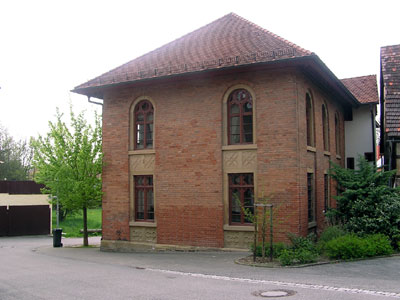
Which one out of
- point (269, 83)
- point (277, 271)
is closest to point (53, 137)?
point (269, 83)

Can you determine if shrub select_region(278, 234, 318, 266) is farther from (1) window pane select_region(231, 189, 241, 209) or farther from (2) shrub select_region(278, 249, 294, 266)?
(1) window pane select_region(231, 189, 241, 209)

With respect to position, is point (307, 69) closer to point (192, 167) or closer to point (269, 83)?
point (269, 83)

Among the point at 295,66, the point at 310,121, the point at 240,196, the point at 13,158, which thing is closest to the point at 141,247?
the point at 240,196

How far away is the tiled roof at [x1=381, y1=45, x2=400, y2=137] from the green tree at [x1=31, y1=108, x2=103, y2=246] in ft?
37.8

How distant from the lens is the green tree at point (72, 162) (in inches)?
773

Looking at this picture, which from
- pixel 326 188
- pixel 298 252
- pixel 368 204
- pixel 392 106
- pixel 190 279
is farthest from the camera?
pixel 326 188

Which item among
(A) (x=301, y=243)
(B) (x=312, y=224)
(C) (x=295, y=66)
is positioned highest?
(C) (x=295, y=66)

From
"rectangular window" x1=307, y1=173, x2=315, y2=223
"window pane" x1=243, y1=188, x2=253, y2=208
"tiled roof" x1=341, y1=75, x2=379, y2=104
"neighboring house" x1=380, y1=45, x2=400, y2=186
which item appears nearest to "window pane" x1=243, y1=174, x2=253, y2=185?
"window pane" x1=243, y1=188, x2=253, y2=208

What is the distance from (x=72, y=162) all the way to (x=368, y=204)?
11694mm

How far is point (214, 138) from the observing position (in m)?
16.8

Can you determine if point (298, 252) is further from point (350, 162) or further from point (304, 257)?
point (350, 162)

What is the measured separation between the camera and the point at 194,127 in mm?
17266

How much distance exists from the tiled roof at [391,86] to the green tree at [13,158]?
124 ft

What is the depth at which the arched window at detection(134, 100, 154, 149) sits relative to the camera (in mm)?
18578
